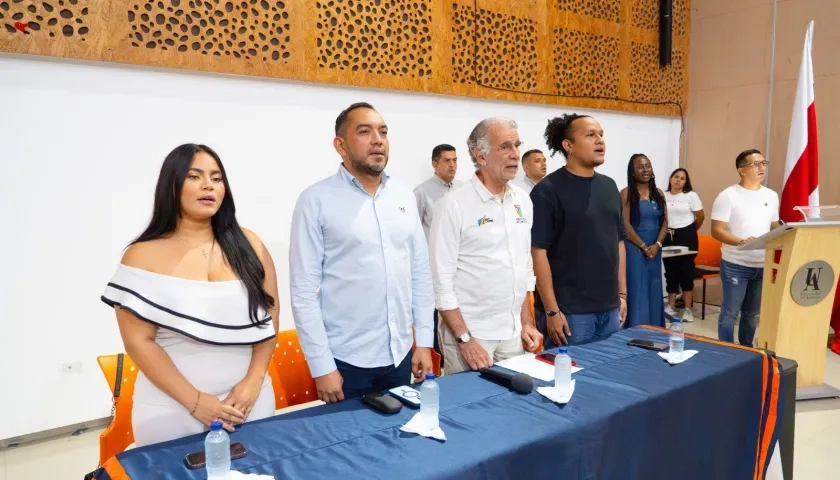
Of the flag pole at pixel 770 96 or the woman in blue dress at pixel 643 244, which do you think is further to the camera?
the flag pole at pixel 770 96

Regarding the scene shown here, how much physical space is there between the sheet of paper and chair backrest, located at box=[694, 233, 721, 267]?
4.56 metres

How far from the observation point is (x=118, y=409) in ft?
6.04

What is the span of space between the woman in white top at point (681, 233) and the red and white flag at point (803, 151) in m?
0.79

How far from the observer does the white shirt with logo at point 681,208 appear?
17.4ft

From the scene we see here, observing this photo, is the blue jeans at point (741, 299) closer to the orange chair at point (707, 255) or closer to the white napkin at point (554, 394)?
the orange chair at point (707, 255)

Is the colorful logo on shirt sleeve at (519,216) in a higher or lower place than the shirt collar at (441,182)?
lower

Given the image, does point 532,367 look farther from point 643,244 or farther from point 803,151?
point 803,151

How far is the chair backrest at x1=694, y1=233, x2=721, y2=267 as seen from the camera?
5.71m

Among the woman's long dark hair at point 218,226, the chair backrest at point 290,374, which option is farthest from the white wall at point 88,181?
the woman's long dark hair at point 218,226

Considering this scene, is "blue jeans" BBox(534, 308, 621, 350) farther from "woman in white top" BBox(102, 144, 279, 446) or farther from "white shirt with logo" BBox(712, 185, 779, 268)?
"white shirt with logo" BBox(712, 185, 779, 268)

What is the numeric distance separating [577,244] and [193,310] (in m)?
1.60

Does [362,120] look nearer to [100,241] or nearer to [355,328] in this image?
[355,328]

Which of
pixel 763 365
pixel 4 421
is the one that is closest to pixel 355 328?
pixel 763 365

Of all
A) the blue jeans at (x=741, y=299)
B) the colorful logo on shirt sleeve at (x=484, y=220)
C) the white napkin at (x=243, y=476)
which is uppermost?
the colorful logo on shirt sleeve at (x=484, y=220)
